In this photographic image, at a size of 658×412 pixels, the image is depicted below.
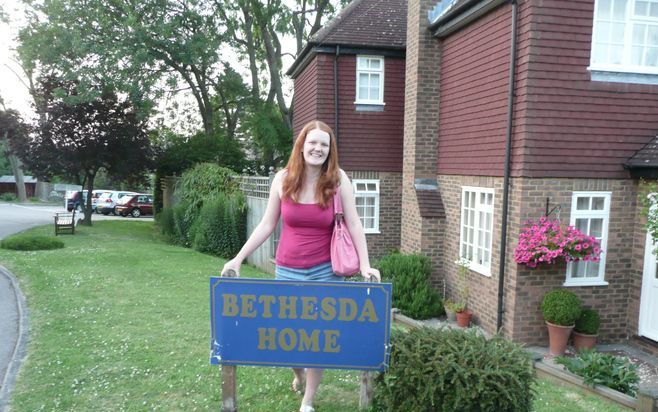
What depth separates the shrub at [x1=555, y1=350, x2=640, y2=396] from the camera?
527 cm

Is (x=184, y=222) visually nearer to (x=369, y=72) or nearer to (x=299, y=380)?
(x=369, y=72)

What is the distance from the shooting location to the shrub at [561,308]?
676cm

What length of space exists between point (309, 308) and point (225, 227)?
11861 millimetres

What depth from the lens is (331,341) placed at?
325cm

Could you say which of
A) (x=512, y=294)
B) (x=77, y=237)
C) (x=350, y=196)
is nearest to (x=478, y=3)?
(x=512, y=294)

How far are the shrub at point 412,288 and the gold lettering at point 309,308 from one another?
18.8 feet

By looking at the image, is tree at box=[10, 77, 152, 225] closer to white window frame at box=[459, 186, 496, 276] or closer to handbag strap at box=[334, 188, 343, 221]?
white window frame at box=[459, 186, 496, 276]

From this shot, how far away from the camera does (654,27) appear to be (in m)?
7.24

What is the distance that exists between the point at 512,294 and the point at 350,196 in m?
4.73

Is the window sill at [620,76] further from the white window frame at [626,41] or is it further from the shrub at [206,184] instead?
the shrub at [206,184]

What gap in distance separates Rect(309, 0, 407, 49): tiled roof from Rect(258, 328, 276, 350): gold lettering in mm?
10428

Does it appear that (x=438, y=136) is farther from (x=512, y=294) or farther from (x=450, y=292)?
(x=512, y=294)

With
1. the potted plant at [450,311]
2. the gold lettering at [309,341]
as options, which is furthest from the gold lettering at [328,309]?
the potted plant at [450,311]

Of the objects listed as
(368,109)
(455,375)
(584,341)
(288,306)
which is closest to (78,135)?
(368,109)
